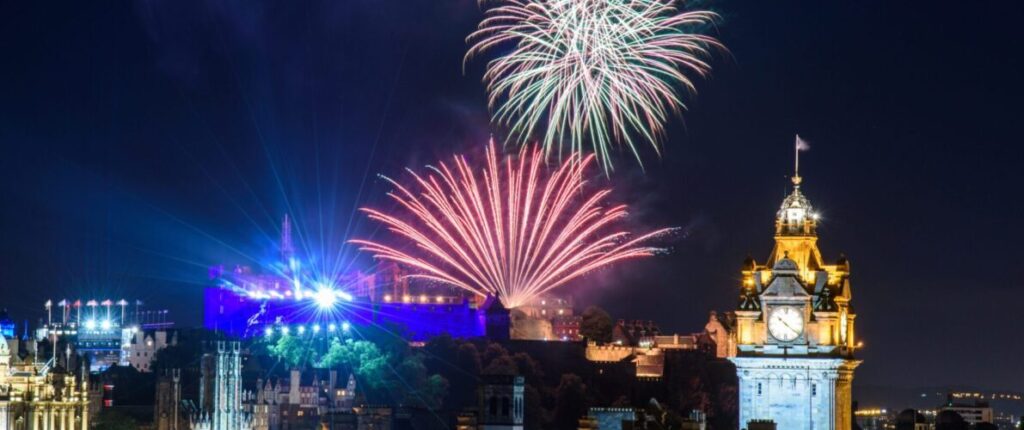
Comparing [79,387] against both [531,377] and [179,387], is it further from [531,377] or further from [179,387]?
[531,377]

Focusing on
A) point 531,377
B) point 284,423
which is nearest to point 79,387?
point 284,423

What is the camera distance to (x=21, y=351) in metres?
130

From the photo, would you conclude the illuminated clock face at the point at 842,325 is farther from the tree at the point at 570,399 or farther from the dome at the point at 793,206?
the tree at the point at 570,399

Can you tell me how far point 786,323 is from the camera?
187ft

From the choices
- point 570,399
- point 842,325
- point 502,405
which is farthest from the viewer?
point 570,399

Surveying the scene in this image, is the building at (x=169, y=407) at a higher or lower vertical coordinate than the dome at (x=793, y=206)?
lower

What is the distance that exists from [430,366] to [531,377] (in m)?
13.7

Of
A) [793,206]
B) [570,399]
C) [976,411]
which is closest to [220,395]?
[570,399]

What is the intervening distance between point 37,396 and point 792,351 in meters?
62.0

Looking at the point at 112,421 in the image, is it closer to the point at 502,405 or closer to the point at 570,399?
the point at 570,399

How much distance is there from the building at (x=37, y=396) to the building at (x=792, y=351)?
56972 millimetres

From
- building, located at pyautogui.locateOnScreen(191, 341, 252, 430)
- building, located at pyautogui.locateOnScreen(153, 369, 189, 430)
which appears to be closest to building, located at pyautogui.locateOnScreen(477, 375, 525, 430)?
building, located at pyautogui.locateOnScreen(153, 369, 189, 430)

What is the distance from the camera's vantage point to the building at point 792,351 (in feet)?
186

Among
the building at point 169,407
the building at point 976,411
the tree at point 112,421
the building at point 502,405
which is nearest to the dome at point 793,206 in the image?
the building at point 502,405
